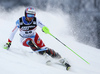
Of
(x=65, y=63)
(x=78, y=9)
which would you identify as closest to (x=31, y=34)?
(x=65, y=63)

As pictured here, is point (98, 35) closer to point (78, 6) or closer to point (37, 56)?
point (78, 6)

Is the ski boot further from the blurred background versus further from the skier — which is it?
the blurred background

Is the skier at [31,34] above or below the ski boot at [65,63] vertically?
above

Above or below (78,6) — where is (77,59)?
below

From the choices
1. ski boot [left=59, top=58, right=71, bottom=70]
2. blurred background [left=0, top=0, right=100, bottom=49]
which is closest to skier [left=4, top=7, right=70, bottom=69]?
ski boot [left=59, top=58, right=71, bottom=70]

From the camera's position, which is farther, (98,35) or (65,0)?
(65,0)

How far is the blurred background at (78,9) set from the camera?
16.5 metres

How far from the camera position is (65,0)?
Result: 1914cm

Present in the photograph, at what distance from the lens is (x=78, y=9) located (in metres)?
18.1

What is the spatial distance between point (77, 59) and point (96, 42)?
418 inches

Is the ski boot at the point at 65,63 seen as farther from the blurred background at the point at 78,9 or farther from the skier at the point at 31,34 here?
the blurred background at the point at 78,9

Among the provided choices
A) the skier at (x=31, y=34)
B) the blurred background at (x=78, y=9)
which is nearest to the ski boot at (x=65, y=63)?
the skier at (x=31, y=34)

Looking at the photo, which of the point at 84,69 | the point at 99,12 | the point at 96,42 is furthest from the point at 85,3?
the point at 84,69

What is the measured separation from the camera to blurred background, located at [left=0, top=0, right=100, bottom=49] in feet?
54.0
